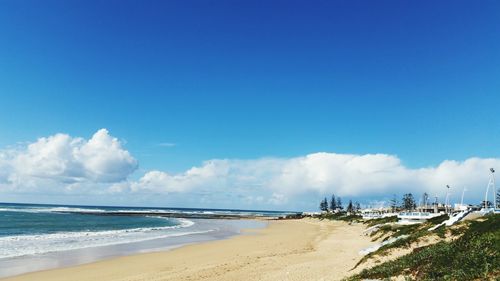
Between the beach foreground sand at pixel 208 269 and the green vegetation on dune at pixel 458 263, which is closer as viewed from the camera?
the green vegetation on dune at pixel 458 263

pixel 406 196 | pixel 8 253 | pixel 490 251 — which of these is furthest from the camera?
pixel 406 196

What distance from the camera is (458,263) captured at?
1256 centimetres

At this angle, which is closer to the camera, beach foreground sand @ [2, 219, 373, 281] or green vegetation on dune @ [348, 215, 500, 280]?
green vegetation on dune @ [348, 215, 500, 280]

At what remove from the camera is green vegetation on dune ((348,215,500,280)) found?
37.7ft

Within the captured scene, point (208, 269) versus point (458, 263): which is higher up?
point (458, 263)

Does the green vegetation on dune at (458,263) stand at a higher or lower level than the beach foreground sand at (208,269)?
higher

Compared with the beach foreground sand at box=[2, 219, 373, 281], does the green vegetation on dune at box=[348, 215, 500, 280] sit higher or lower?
higher

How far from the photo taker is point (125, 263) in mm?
29062

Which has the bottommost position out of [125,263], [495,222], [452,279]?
[125,263]

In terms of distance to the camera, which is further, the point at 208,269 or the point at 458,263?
the point at 208,269

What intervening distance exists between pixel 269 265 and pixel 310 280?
649 cm

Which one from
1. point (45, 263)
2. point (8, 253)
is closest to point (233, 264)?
point (45, 263)

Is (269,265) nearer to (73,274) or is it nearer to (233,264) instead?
(233,264)

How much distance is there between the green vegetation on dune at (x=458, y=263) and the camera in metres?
11.5
